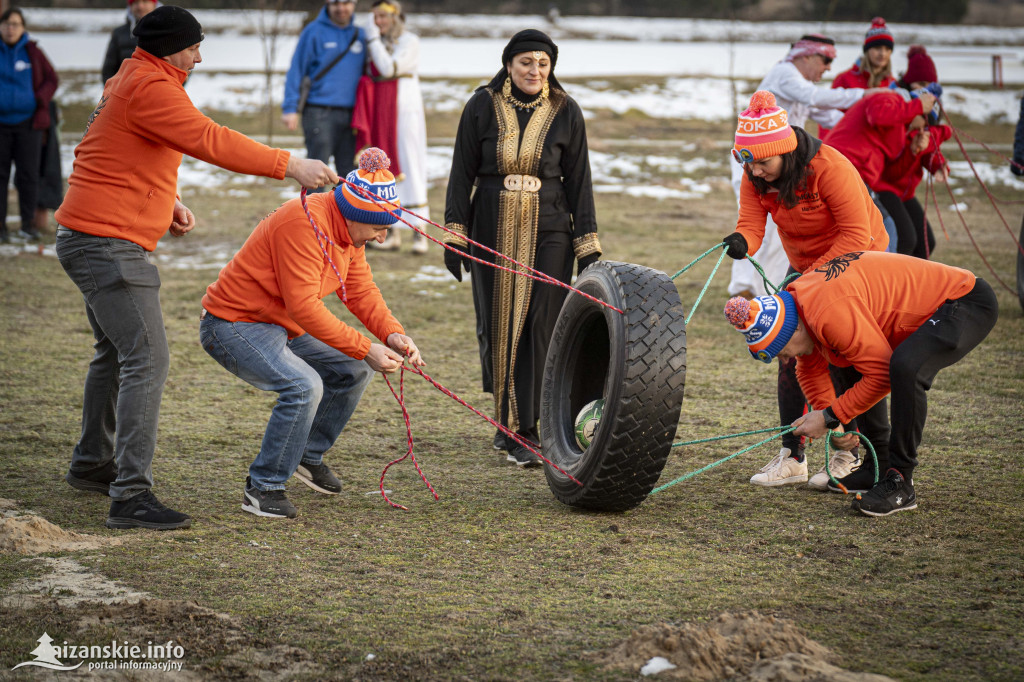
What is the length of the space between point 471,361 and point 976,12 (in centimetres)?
4284

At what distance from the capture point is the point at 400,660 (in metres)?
3.14

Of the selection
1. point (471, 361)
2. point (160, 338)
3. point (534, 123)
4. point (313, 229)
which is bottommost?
point (471, 361)

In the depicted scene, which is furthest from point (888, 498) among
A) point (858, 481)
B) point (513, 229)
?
point (513, 229)

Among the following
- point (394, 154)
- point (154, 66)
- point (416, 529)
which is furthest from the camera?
point (394, 154)

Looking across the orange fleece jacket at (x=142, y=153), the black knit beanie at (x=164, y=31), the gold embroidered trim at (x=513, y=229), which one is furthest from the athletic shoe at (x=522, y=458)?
the black knit beanie at (x=164, y=31)

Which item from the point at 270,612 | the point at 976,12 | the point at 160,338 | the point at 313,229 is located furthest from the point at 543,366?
the point at 976,12

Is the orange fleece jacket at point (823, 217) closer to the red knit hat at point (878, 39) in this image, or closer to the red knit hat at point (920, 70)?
the red knit hat at point (878, 39)

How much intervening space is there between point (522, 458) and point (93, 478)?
Answer: 1969 millimetres

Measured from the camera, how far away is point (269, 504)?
4363mm

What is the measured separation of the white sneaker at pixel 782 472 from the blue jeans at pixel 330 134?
6.27 m

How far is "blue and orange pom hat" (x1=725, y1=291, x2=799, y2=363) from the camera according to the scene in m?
4.20

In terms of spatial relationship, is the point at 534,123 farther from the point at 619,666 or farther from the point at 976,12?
the point at 976,12

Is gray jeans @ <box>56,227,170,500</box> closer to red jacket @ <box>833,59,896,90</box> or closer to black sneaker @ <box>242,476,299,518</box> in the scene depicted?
black sneaker @ <box>242,476,299,518</box>

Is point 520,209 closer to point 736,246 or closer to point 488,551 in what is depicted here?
point 736,246
